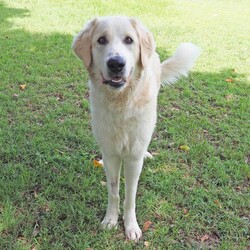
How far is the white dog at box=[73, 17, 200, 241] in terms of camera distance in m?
2.49

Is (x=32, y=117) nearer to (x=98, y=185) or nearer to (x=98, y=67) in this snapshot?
(x=98, y=185)

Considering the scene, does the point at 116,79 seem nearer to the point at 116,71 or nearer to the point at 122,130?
the point at 116,71

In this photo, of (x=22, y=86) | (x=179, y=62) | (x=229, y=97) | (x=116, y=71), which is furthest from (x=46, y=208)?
(x=229, y=97)

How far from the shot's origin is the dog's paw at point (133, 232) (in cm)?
301

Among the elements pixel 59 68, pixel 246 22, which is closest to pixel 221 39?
pixel 246 22

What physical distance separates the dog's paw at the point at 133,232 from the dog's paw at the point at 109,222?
0.42 ft

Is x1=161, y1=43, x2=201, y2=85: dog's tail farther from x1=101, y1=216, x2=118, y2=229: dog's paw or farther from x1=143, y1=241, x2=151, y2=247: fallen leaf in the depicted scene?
x1=143, y1=241, x2=151, y2=247: fallen leaf

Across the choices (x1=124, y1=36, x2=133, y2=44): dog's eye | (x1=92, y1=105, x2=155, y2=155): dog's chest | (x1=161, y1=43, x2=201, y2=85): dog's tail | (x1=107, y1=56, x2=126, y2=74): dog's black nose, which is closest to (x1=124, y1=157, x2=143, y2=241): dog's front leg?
(x1=92, y1=105, x2=155, y2=155): dog's chest

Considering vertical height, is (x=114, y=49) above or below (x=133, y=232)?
above

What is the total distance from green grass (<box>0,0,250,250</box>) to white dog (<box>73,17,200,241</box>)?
0.55 m

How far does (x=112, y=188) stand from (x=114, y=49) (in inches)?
49.2

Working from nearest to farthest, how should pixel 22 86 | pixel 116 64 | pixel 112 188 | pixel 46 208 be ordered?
pixel 116 64
pixel 112 188
pixel 46 208
pixel 22 86

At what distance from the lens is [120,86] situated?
249cm

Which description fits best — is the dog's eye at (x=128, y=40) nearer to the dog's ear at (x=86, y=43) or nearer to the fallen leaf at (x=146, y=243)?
the dog's ear at (x=86, y=43)
